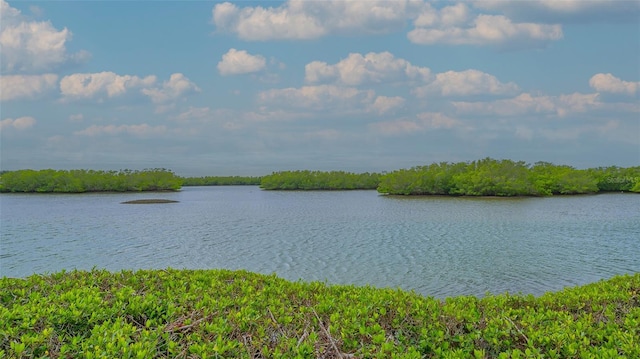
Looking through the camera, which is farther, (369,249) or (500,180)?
(500,180)

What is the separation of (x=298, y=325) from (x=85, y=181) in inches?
3328

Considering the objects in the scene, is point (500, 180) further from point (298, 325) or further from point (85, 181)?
point (85, 181)

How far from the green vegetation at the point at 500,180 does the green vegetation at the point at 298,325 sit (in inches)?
2214

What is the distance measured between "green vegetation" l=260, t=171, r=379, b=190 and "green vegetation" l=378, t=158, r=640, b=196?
29883 mm

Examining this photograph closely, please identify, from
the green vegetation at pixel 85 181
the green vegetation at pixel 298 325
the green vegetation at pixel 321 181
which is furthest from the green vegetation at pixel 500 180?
the green vegetation at pixel 298 325

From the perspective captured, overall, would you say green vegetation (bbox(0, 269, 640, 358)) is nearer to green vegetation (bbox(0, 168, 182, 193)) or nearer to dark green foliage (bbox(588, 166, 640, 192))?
dark green foliage (bbox(588, 166, 640, 192))

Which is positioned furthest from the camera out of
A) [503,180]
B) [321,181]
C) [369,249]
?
[321,181]

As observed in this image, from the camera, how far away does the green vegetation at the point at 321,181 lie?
323 ft

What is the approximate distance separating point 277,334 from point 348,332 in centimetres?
52

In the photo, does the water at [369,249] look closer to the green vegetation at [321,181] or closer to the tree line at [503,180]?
the tree line at [503,180]

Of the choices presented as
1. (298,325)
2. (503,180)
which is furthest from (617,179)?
(298,325)

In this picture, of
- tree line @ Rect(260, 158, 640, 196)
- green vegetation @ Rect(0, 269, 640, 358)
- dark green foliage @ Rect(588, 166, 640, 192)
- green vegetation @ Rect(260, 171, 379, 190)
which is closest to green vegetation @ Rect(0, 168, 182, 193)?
green vegetation @ Rect(260, 171, 379, 190)

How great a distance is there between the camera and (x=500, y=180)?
57.2 meters

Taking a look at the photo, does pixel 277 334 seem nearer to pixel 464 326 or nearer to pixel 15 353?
pixel 464 326
